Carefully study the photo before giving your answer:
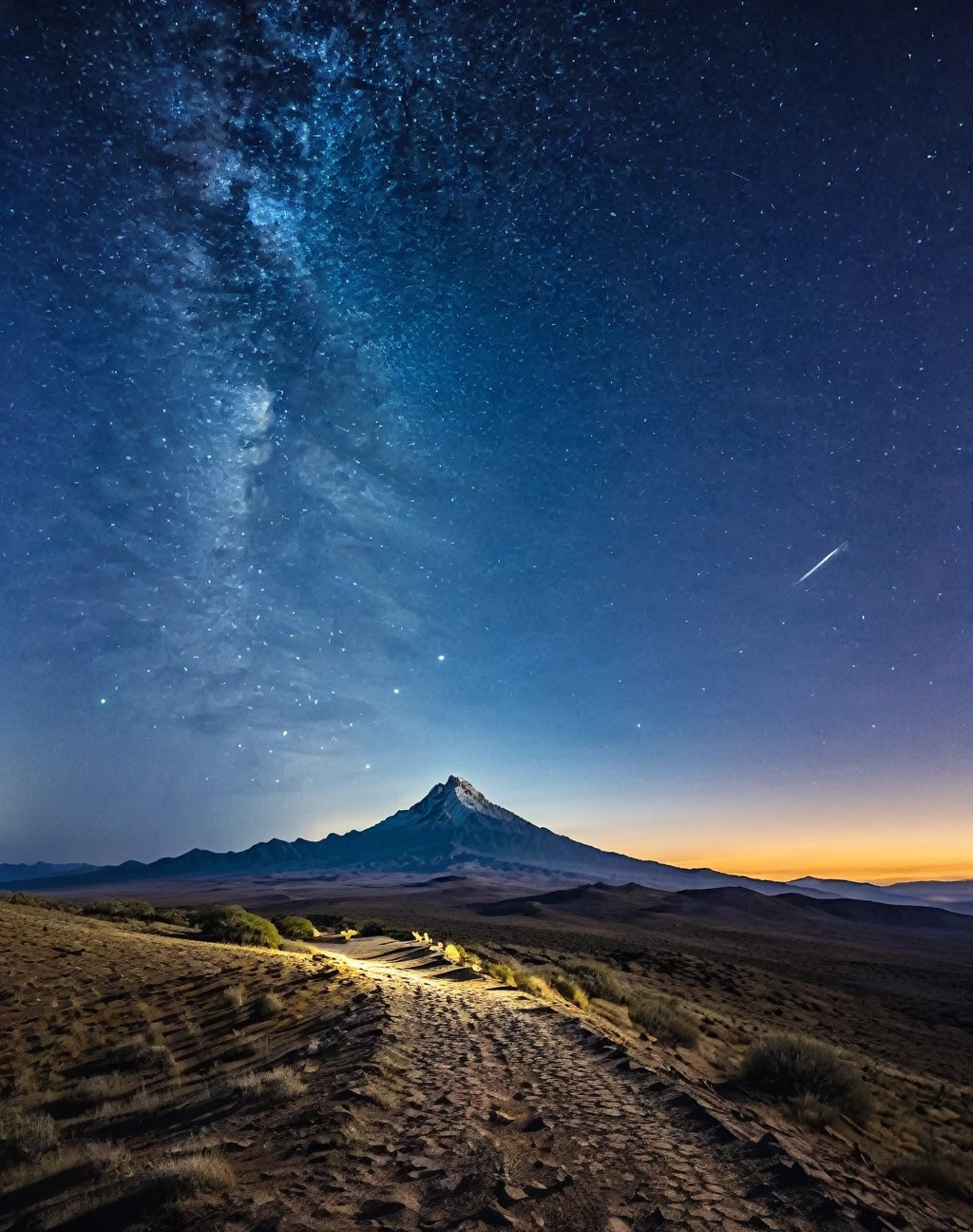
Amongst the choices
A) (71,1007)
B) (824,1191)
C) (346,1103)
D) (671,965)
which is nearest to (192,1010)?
(71,1007)

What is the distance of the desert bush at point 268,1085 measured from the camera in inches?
285

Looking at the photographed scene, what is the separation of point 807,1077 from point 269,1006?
959 centimetres

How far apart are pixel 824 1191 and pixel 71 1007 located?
14.1 meters

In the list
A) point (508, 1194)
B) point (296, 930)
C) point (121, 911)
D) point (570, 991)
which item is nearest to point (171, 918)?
point (121, 911)

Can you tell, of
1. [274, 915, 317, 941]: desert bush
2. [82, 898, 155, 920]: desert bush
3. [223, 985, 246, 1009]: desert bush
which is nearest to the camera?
[223, 985, 246, 1009]: desert bush

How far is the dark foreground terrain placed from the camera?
4895 mm

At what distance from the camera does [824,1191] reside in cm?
522

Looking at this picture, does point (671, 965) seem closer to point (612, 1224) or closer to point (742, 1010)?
point (742, 1010)

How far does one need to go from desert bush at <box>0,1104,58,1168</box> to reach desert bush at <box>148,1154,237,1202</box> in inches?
113

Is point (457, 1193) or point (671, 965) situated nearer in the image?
point (457, 1193)

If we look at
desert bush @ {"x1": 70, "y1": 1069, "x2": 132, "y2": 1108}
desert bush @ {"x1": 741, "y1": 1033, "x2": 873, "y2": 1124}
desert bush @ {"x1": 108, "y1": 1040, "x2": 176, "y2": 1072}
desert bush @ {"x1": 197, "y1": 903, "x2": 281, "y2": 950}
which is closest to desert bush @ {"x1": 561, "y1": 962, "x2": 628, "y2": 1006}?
desert bush @ {"x1": 741, "y1": 1033, "x2": 873, "y2": 1124}

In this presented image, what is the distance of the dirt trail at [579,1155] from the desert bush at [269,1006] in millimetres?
3647

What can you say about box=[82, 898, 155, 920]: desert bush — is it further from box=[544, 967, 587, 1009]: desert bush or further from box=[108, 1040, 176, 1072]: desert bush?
box=[108, 1040, 176, 1072]: desert bush

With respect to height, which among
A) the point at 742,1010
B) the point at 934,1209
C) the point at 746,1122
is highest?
the point at 746,1122
